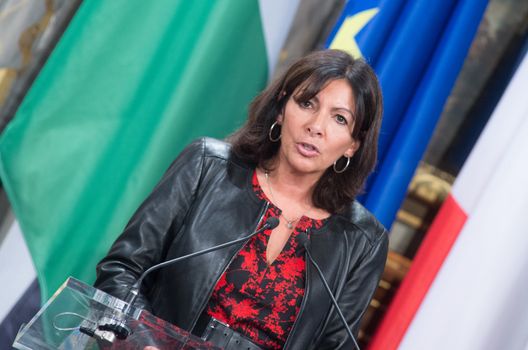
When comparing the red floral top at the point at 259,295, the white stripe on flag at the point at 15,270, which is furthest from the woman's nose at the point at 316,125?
the white stripe on flag at the point at 15,270

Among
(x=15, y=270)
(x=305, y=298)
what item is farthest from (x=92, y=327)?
(x=15, y=270)

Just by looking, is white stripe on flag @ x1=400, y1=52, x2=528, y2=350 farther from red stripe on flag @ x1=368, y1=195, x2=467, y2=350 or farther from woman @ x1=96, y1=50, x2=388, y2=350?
woman @ x1=96, y1=50, x2=388, y2=350

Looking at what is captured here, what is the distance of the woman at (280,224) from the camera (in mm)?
1676

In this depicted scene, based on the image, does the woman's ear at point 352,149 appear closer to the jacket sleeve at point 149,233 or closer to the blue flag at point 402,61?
the jacket sleeve at point 149,233

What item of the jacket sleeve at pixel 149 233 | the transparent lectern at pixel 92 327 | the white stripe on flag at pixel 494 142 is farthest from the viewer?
the white stripe on flag at pixel 494 142

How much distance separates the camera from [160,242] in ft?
5.55

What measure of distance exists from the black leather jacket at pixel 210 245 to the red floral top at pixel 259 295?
0.09 ft

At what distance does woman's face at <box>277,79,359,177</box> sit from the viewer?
5.79 ft

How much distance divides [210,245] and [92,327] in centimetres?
56

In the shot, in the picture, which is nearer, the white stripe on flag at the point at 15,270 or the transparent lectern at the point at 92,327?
the transparent lectern at the point at 92,327

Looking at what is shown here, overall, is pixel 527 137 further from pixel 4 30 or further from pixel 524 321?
pixel 4 30

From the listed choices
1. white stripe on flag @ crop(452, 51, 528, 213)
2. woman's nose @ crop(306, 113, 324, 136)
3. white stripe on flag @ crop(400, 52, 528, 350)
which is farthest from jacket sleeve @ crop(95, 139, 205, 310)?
white stripe on flag @ crop(452, 51, 528, 213)

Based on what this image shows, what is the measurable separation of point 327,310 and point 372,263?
0.68 feet

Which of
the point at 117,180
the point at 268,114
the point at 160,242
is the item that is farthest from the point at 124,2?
the point at 160,242
